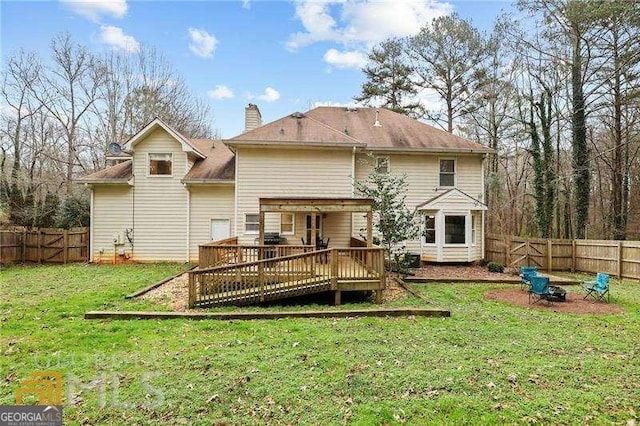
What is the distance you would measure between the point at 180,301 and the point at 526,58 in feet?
68.6

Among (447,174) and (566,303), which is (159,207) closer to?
(447,174)

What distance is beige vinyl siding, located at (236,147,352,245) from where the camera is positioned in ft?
45.3

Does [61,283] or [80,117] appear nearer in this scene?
[61,283]

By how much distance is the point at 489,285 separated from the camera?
35.9 feet

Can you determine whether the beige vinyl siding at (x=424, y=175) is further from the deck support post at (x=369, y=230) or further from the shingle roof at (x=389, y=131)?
the deck support post at (x=369, y=230)

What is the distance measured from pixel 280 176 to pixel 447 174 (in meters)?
7.93

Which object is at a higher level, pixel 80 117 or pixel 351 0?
pixel 351 0

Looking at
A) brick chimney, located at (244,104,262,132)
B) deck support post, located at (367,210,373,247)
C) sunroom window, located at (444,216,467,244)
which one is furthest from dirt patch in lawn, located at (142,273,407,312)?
brick chimney, located at (244,104,262,132)

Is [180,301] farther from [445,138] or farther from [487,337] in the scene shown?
[445,138]

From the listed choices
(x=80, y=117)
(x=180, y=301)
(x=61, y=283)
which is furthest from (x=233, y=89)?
(x=180, y=301)

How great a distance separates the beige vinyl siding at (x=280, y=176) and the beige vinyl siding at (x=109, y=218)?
5576 mm

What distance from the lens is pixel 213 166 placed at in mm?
A: 15664

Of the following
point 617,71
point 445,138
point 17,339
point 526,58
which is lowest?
point 17,339

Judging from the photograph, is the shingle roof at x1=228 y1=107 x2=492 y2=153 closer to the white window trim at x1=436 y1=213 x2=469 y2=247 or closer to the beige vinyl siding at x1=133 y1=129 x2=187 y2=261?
the white window trim at x1=436 y1=213 x2=469 y2=247
